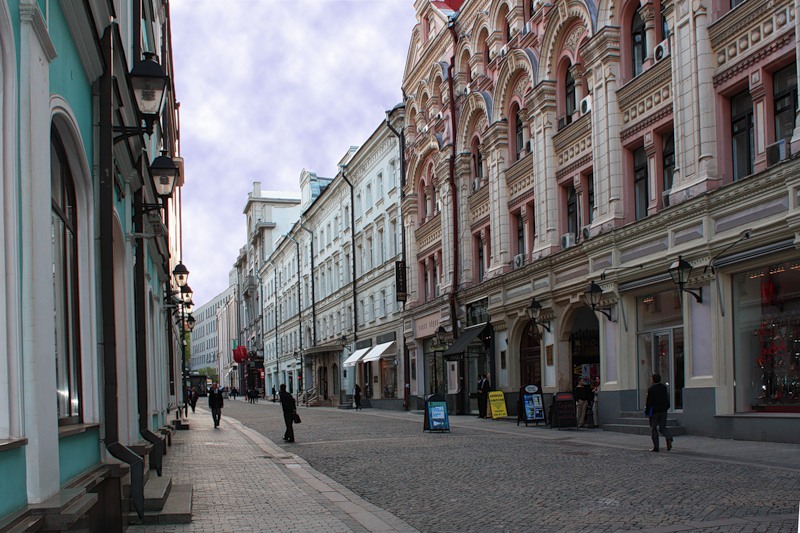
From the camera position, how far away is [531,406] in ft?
85.4

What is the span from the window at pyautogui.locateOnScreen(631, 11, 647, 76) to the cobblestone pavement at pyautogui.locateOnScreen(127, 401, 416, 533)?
13.4m

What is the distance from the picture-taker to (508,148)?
32.0m

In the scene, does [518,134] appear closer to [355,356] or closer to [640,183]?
[640,183]

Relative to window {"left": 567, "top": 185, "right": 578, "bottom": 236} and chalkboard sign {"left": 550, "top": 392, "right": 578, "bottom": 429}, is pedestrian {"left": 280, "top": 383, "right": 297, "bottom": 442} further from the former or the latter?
window {"left": 567, "top": 185, "right": 578, "bottom": 236}

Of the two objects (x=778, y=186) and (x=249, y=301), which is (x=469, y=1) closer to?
(x=778, y=186)

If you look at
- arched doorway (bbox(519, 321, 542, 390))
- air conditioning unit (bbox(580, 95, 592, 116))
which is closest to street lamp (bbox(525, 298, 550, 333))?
arched doorway (bbox(519, 321, 542, 390))

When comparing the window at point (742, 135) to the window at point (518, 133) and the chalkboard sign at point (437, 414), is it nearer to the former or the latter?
the chalkboard sign at point (437, 414)

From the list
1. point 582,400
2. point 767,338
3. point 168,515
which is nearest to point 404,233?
point 582,400

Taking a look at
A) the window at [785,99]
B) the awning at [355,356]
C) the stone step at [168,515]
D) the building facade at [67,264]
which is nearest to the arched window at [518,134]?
the window at [785,99]

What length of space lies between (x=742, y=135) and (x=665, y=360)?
238 inches

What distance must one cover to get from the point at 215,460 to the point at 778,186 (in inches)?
492

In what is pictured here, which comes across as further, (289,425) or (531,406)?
A: (531,406)

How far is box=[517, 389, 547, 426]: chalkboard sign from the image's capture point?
2594cm

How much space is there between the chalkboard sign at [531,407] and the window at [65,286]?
1937 centimetres
